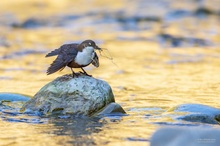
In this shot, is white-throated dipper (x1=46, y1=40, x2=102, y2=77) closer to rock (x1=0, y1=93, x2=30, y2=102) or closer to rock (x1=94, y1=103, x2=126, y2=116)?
rock (x1=94, y1=103, x2=126, y2=116)

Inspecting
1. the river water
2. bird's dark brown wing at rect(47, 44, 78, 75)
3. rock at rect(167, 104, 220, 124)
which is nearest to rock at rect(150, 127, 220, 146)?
the river water

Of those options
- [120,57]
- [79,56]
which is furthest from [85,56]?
[120,57]

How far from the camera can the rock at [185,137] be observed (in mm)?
5809

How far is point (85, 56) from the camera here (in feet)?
24.7

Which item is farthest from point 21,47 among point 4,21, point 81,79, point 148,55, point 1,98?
point 81,79

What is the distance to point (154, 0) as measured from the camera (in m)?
21.6

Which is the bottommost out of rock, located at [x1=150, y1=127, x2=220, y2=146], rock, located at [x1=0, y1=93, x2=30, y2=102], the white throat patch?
rock, located at [x1=150, y1=127, x2=220, y2=146]

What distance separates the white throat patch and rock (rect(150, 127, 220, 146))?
1.79 meters

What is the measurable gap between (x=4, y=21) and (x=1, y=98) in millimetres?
10345

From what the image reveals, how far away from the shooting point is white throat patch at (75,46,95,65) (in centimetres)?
753

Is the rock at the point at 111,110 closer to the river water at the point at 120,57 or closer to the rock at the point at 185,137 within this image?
the river water at the point at 120,57

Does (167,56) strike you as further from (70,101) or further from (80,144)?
(80,144)

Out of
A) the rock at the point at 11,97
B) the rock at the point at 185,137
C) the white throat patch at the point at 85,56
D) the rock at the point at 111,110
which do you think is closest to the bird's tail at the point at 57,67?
the white throat patch at the point at 85,56

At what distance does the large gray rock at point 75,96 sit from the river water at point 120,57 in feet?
0.71
